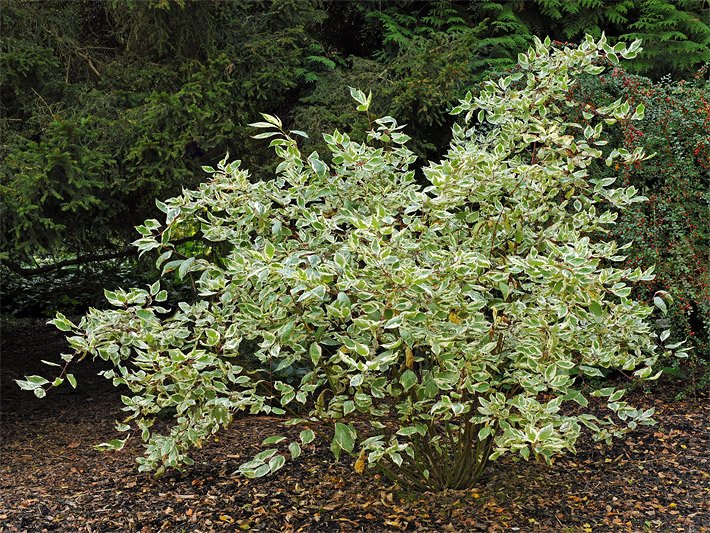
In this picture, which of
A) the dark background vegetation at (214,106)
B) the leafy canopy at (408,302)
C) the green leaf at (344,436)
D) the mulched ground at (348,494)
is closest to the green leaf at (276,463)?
the leafy canopy at (408,302)

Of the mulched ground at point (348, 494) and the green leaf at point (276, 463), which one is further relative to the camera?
the mulched ground at point (348, 494)

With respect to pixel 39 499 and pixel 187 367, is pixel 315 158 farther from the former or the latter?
pixel 39 499

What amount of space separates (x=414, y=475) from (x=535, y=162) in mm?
1380

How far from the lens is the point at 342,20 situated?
5.27 m

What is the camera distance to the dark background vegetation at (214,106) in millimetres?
3809

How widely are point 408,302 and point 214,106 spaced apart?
2444 millimetres

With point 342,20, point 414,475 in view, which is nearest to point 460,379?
point 414,475

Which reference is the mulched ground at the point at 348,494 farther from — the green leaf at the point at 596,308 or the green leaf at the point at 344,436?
the green leaf at the point at 596,308

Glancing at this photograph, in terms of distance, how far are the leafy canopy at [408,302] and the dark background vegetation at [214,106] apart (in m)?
1.21

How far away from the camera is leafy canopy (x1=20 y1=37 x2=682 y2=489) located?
7.44 ft

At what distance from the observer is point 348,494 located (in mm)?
2984

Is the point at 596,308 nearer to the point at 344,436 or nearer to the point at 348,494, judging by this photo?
the point at 344,436

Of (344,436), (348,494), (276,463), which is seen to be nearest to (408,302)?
(344,436)

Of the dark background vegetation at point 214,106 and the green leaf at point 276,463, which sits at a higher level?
the dark background vegetation at point 214,106
